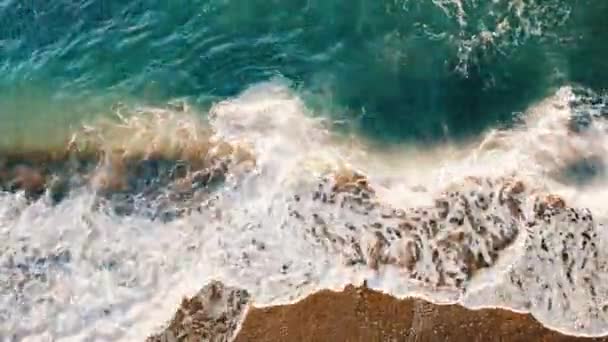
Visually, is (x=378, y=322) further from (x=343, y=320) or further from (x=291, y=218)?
(x=291, y=218)

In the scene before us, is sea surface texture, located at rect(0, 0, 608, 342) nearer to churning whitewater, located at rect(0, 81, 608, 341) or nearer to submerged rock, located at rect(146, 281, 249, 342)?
churning whitewater, located at rect(0, 81, 608, 341)

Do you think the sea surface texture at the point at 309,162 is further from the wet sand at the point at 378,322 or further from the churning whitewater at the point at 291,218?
the wet sand at the point at 378,322

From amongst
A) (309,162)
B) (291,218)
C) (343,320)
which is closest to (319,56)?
(309,162)

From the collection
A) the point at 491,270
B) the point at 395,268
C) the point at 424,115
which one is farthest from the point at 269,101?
the point at 491,270

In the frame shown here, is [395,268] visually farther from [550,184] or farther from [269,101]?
[269,101]

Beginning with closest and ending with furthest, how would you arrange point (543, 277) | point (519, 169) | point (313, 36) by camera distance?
point (543, 277), point (519, 169), point (313, 36)

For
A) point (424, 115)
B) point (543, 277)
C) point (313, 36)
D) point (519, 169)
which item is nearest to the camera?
point (543, 277)

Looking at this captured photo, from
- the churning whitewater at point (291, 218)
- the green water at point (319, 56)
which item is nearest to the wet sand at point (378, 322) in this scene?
the churning whitewater at point (291, 218)
